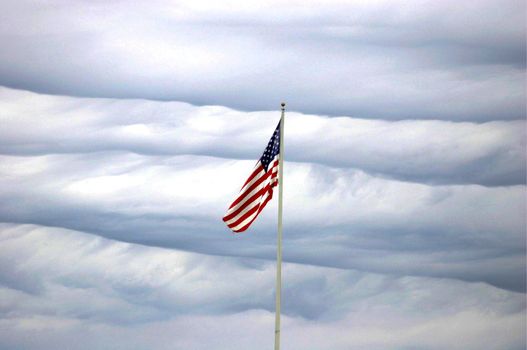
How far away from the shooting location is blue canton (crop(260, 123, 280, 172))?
1236 inches

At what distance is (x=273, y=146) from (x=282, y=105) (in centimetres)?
201

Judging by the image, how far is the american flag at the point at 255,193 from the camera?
3102 centimetres

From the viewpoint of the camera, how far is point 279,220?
32.0 meters

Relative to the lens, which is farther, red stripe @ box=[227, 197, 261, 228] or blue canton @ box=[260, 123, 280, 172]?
blue canton @ box=[260, 123, 280, 172]

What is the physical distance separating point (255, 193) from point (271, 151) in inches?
86.3

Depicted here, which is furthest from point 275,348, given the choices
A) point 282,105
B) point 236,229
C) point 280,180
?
point 282,105

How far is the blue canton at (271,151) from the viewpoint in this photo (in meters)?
31.4

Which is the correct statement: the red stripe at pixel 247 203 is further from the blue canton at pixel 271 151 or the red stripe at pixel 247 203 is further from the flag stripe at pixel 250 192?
the blue canton at pixel 271 151

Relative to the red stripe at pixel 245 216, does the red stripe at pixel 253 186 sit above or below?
above

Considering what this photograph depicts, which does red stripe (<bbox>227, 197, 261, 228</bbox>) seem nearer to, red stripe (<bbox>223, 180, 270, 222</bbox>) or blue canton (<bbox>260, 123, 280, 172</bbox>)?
red stripe (<bbox>223, 180, 270, 222</bbox>)

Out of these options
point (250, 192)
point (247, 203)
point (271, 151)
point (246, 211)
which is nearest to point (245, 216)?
point (246, 211)

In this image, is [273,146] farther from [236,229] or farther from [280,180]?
[236,229]

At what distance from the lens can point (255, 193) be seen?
31156mm

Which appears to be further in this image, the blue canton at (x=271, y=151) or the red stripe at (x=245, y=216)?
the blue canton at (x=271, y=151)
